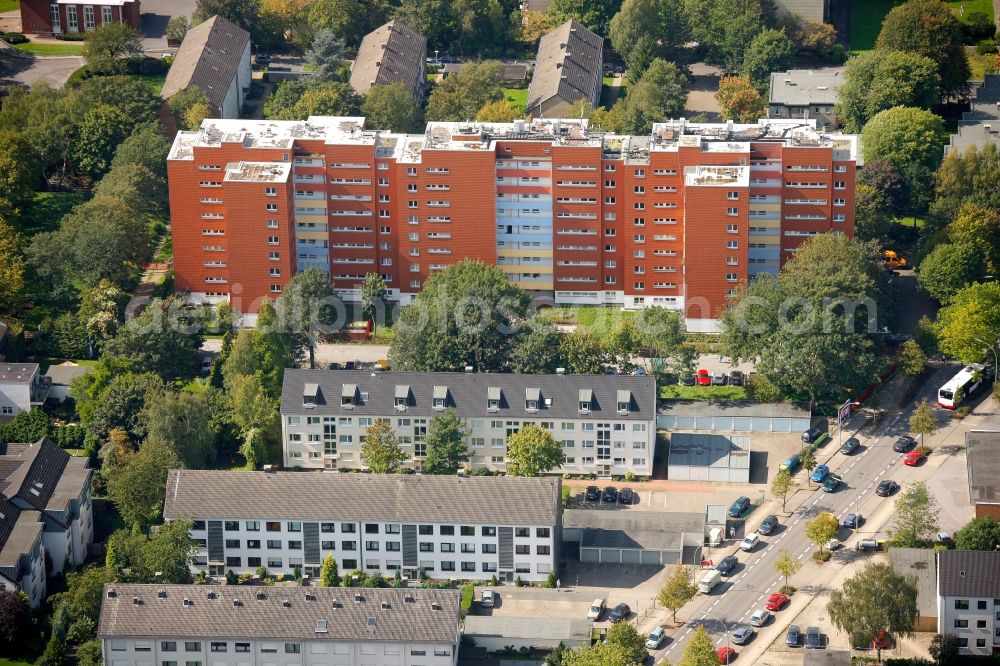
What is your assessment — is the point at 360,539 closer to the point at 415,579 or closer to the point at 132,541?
the point at 415,579

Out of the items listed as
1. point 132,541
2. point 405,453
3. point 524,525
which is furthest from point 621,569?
point 132,541

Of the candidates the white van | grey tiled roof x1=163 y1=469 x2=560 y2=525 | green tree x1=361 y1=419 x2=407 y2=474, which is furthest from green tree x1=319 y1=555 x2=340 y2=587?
the white van

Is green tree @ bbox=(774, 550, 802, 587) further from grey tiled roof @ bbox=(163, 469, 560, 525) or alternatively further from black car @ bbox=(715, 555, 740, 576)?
grey tiled roof @ bbox=(163, 469, 560, 525)

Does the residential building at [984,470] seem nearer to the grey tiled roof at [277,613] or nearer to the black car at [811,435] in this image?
the black car at [811,435]

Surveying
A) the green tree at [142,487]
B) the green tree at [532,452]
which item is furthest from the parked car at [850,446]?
the green tree at [142,487]

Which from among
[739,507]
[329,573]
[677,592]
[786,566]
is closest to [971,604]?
[786,566]

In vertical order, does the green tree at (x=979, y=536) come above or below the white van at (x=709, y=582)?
above

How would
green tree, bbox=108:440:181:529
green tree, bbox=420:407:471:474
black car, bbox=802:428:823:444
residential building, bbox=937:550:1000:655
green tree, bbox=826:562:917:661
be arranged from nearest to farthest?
green tree, bbox=826:562:917:661
residential building, bbox=937:550:1000:655
green tree, bbox=108:440:181:529
green tree, bbox=420:407:471:474
black car, bbox=802:428:823:444
